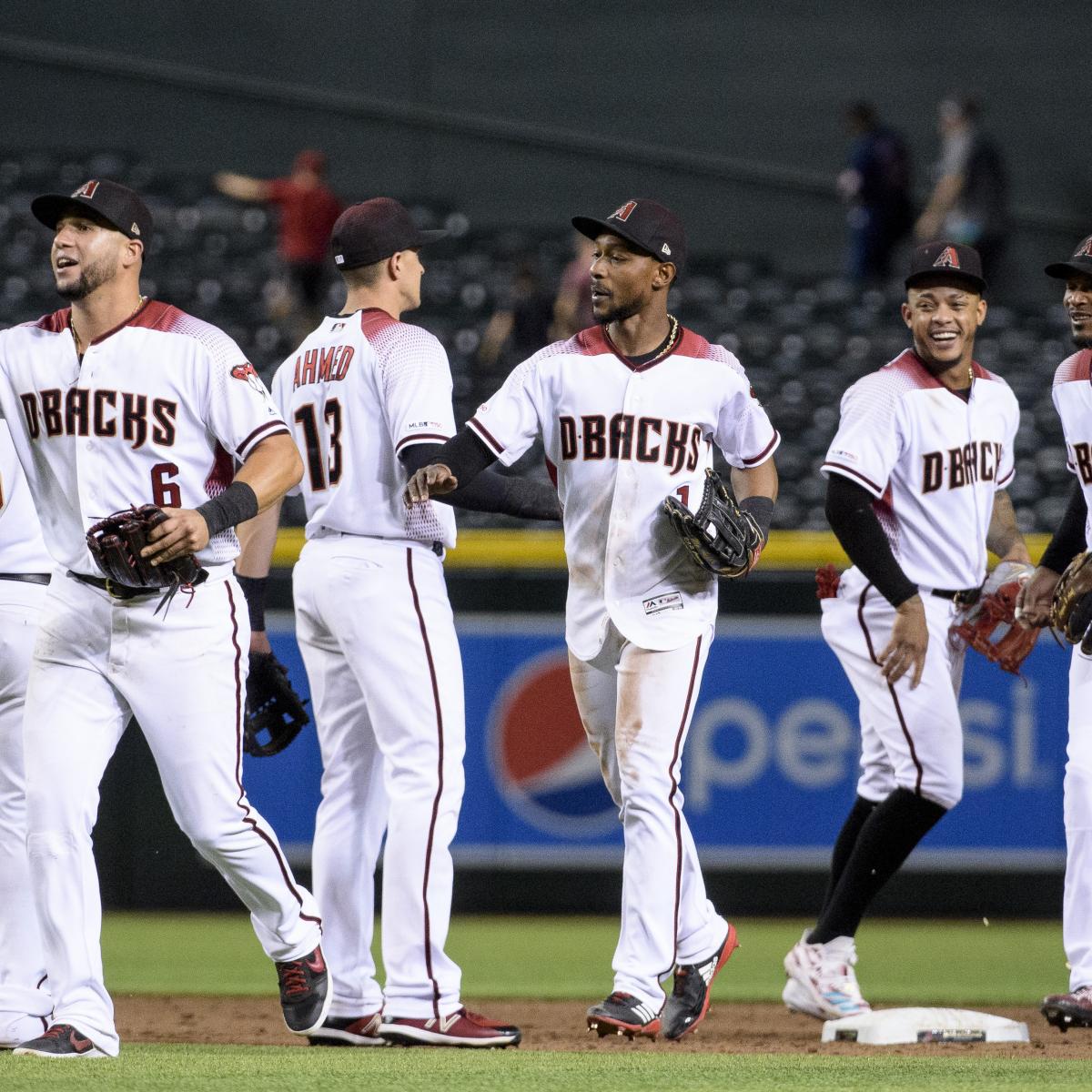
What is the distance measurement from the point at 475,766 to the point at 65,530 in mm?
3868

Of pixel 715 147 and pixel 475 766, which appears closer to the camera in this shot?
pixel 475 766

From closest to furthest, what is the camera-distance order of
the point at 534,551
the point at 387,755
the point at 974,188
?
the point at 387,755, the point at 534,551, the point at 974,188

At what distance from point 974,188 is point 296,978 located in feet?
34.2

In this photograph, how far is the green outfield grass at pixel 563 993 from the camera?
327cm

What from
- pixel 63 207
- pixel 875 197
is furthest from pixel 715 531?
pixel 875 197

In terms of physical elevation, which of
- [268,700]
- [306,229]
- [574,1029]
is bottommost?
[574,1029]

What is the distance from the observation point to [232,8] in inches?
606

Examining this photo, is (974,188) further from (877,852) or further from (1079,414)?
(877,852)

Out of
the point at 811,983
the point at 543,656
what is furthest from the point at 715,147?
the point at 811,983

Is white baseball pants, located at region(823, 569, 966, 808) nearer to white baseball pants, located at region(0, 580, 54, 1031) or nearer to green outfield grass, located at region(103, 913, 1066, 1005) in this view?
green outfield grass, located at region(103, 913, 1066, 1005)

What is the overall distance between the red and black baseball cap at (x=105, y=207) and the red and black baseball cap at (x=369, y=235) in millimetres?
602

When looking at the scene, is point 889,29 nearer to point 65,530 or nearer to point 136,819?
point 136,819

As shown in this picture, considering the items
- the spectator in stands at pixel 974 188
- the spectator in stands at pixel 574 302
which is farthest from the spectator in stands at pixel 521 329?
the spectator in stands at pixel 974 188

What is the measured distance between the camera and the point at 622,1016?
4090mm
